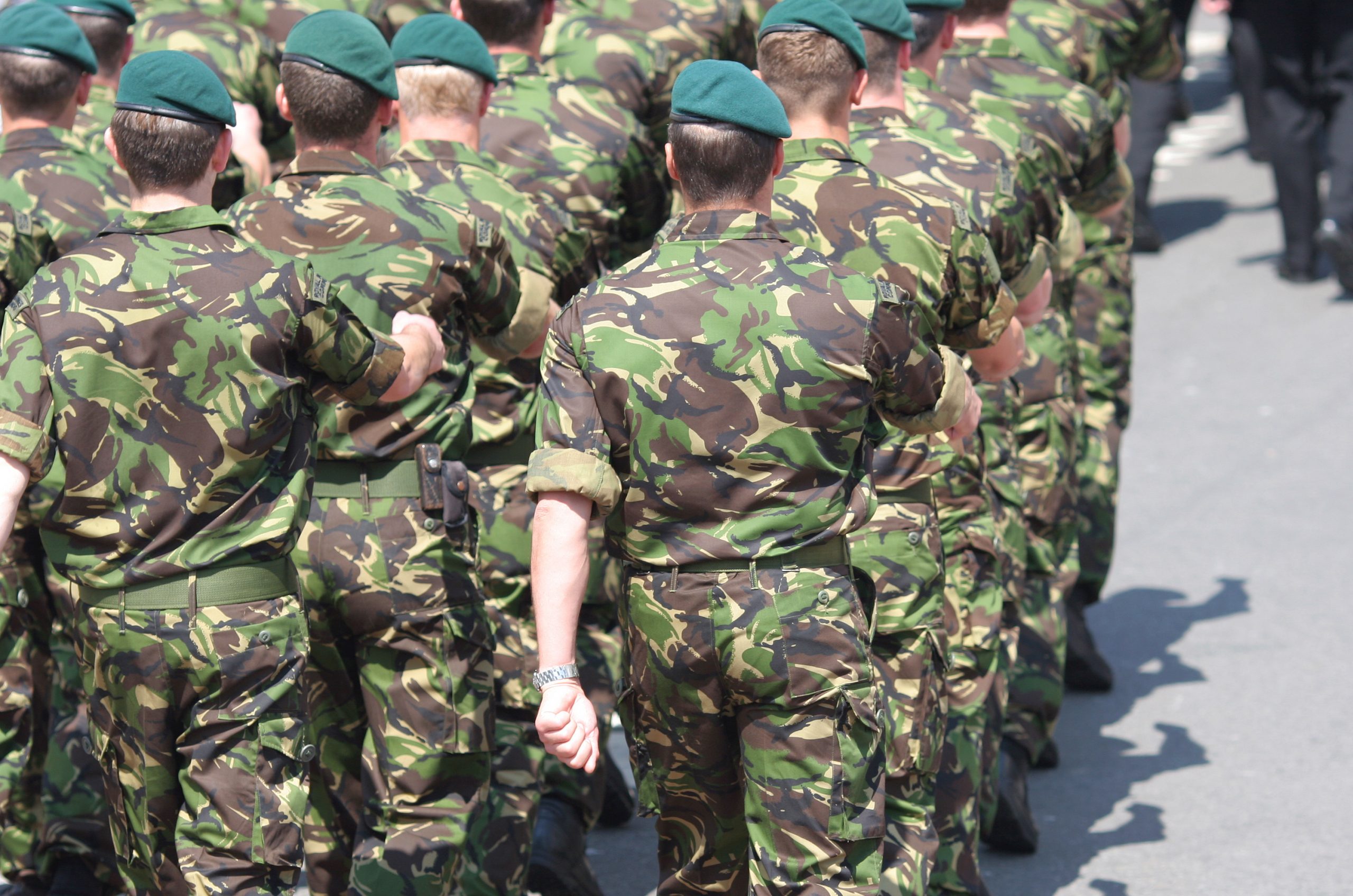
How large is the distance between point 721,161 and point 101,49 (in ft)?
8.01

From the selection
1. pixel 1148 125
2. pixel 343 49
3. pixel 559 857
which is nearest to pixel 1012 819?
pixel 559 857

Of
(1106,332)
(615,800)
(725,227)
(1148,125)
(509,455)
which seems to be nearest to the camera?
(725,227)

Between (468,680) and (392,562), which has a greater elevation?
(392,562)

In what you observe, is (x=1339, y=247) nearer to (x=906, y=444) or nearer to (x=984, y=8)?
(x=984, y=8)

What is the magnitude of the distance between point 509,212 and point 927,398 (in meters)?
1.36

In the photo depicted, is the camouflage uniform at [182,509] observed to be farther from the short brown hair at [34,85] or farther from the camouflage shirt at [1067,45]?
the camouflage shirt at [1067,45]

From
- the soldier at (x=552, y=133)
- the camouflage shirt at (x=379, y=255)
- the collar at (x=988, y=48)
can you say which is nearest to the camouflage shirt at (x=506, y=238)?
the camouflage shirt at (x=379, y=255)

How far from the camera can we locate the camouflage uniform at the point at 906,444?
3920 mm

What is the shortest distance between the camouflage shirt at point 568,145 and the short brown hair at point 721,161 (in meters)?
1.55

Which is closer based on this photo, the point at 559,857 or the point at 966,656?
the point at 966,656

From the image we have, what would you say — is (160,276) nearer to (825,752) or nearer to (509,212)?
(509,212)

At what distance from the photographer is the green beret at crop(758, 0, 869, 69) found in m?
3.92

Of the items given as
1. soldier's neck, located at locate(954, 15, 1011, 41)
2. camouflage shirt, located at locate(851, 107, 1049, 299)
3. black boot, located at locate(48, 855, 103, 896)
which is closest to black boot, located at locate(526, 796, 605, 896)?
black boot, located at locate(48, 855, 103, 896)

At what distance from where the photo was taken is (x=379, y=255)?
12.9ft
